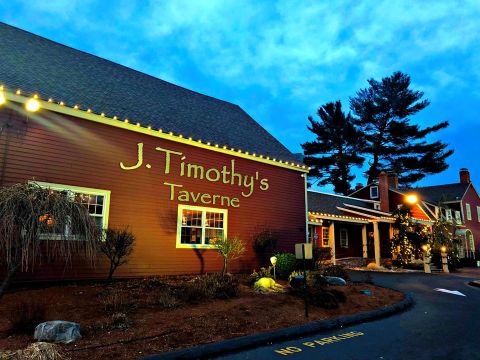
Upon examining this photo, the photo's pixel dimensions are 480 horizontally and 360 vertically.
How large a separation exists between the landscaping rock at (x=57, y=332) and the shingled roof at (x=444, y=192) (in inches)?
Answer: 1525

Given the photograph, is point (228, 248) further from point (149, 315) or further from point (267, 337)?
point (267, 337)

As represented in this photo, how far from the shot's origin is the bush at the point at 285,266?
44.0ft

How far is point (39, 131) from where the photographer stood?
1041 cm

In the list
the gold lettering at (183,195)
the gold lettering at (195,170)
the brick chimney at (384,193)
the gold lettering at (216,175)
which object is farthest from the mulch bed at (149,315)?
the brick chimney at (384,193)

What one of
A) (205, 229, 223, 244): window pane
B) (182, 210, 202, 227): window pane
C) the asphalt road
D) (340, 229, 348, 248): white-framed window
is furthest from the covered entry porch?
the asphalt road

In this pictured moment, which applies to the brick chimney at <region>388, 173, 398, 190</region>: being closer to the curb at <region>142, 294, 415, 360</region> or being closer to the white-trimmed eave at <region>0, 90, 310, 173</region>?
the white-trimmed eave at <region>0, 90, 310, 173</region>

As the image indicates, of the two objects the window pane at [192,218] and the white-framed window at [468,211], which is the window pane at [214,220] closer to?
the window pane at [192,218]

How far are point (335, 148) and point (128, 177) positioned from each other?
38.3 m

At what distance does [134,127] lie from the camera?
12203mm

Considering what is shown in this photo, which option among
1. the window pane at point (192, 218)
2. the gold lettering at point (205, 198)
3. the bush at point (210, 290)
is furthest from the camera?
the gold lettering at point (205, 198)

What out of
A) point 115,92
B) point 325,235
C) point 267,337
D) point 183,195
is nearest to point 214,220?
point 183,195

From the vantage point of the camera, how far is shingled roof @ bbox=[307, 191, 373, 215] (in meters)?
24.0

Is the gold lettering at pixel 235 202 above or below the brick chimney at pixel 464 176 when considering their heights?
below

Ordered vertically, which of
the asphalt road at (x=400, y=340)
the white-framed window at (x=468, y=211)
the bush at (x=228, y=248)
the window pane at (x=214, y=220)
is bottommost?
the asphalt road at (x=400, y=340)
